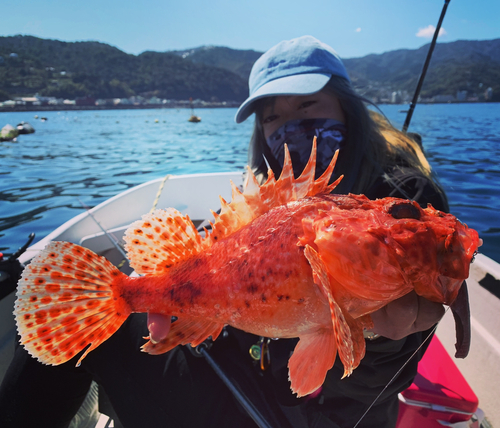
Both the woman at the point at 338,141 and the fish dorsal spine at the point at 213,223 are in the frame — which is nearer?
the fish dorsal spine at the point at 213,223

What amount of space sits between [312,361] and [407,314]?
51 centimetres

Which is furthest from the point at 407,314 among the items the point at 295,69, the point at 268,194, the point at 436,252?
the point at 295,69

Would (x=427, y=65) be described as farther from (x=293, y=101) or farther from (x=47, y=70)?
(x=47, y=70)

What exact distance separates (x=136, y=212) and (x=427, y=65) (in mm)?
6549

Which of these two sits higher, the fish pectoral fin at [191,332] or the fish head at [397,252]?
the fish head at [397,252]

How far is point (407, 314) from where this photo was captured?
1.38 metres

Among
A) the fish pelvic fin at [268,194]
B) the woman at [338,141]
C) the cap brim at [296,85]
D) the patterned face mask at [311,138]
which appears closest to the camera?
the fish pelvic fin at [268,194]

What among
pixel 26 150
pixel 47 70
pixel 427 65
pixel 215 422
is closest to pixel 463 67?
pixel 427 65

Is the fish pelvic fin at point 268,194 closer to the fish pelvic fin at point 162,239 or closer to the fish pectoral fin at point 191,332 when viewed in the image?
the fish pelvic fin at point 162,239

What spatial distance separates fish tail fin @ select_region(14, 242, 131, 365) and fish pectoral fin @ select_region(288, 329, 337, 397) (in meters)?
0.98

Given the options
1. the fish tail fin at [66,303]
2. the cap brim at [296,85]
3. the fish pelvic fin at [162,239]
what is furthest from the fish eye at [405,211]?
the cap brim at [296,85]

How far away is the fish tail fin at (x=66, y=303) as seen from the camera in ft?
5.18

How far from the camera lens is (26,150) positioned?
21.4 m

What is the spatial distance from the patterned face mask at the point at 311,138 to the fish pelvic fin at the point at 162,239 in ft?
5.31
